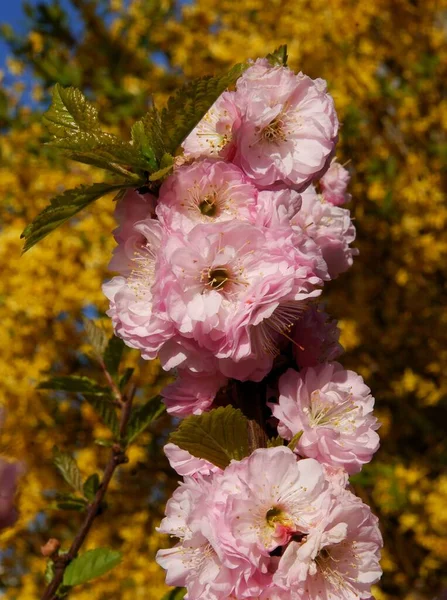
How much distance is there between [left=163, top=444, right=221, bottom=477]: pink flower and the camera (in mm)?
693

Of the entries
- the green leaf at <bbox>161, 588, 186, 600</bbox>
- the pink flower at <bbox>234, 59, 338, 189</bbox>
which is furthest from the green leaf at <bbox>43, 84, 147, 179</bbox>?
the green leaf at <bbox>161, 588, 186, 600</bbox>

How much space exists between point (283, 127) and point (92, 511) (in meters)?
0.69

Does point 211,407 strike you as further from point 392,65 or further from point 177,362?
point 392,65

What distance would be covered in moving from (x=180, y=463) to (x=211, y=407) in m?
0.07

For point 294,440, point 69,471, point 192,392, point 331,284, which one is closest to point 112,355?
point 69,471

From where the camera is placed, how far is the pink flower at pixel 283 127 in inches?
27.9

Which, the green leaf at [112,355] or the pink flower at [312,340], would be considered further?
the green leaf at [112,355]

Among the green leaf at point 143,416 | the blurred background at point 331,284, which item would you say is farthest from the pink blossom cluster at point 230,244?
the blurred background at point 331,284

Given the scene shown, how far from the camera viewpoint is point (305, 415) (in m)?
0.67

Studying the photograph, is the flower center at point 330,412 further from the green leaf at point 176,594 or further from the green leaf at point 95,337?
the green leaf at point 95,337

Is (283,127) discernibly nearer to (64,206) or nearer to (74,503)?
(64,206)

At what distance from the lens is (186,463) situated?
0.71 m

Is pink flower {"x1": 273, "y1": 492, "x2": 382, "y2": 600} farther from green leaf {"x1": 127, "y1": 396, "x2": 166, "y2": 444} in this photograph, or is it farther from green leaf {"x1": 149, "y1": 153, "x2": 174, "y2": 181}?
green leaf {"x1": 127, "y1": 396, "x2": 166, "y2": 444}

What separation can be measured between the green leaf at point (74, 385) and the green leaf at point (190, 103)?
0.53 metres
